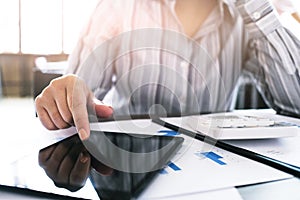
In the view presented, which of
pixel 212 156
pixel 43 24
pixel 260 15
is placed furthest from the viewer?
pixel 43 24

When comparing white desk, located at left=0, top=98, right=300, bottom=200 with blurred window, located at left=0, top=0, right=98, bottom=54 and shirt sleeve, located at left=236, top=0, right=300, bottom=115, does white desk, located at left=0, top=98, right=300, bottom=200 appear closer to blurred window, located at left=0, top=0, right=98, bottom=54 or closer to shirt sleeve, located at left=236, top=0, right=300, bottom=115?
shirt sleeve, located at left=236, top=0, right=300, bottom=115

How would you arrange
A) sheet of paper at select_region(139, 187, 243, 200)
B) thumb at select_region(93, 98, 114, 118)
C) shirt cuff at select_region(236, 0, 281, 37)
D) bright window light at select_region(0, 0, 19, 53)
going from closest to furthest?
sheet of paper at select_region(139, 187, 243, 200) → thumb at select_region(93, 98, 114, 118) → shirt cuff at select_region(236, 0, 281, 37) → bright window light at select_region(0, 0, 19, 53)

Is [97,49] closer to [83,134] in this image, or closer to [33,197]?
[83,134]

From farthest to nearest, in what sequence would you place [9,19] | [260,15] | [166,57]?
1. [9,19]
2. [166,57]
3. [260,15]

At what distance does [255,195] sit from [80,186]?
13 cm

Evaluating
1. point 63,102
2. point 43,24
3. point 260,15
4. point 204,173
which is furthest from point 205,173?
point 43,24

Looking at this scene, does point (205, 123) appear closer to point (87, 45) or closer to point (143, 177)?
point (143, 177)

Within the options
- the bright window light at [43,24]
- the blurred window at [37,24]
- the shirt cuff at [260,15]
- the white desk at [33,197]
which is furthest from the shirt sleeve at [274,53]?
the bright window light at [43,24]

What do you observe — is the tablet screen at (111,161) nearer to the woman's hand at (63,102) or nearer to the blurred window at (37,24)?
the woman's hand at (63,102)

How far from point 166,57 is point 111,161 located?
1.74 ft

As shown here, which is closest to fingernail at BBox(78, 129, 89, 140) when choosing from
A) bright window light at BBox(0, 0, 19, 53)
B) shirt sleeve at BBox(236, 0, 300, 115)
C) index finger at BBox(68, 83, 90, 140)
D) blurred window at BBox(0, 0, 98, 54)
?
index finger at BBox(68, 83, 90, 140)

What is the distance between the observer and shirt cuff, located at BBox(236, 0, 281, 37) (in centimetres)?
64

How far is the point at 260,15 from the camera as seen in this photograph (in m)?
0.65

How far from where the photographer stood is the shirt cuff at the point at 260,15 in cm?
64
